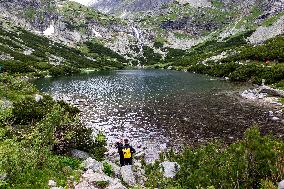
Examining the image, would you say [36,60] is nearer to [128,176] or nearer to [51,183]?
[128,176]

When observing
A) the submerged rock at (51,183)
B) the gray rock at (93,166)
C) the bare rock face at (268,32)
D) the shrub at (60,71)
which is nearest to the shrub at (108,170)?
the gray rock at (93,166)

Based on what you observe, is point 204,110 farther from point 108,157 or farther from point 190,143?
point 108,157

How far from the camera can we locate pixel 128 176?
2283 centimetres

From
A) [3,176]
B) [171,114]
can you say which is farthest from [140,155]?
[171,114]

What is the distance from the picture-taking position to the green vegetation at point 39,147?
55.6 feet

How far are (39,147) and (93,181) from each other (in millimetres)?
3622

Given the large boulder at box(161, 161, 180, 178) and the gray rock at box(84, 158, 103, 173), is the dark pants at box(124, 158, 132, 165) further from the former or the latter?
the gray rock at box(84, 158, 103, 173)

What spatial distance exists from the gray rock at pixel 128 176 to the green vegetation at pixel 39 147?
3020 mm

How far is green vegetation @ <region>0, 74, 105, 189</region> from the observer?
16953 millimetres

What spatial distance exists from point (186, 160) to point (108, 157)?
10.0 metres

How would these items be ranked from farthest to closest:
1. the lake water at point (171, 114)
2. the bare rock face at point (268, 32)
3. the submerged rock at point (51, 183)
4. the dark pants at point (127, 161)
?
the bare rock face at point (268, 32)
the lake water at point (171, 114)
the dark pants at point (127, 161)
the submerged rock at point (51, 183)

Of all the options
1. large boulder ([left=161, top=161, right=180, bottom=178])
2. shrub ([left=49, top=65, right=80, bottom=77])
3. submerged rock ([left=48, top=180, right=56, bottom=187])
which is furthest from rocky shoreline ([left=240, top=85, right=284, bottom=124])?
shrub ([left=49, top=65, right=80, bottom=77])

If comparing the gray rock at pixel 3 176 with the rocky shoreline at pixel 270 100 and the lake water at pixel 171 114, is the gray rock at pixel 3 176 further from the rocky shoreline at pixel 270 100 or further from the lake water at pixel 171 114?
the rocky shoreline at pixel 270 100

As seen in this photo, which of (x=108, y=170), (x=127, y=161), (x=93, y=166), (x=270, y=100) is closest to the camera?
(x=93, y=166)
